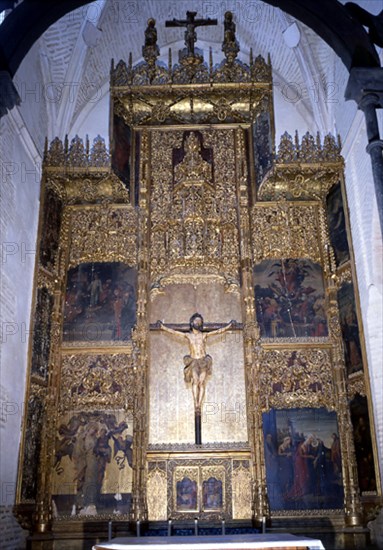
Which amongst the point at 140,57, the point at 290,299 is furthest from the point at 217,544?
the point at 140,57

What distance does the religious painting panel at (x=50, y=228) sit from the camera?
39.9 ft

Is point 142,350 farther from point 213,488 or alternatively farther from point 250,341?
point 213,488

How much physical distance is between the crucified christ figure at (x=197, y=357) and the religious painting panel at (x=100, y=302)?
860mm

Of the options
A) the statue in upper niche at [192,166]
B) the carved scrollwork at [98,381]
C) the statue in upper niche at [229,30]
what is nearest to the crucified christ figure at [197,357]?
the carved scrollwork at [98,381]

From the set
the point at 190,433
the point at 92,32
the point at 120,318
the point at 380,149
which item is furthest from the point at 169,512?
the point at 92,32

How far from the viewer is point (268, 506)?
10.7 metres

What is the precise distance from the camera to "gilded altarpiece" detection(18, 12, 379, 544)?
10938mm

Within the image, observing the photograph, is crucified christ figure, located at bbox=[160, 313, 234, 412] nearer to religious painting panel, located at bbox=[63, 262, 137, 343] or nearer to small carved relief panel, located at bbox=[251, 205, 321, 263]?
religious painting panel, located at bbox=[63, 262, 137, 343]

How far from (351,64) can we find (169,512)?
26.9 feet

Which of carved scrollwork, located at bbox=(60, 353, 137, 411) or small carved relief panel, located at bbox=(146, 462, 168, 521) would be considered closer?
small carved relief panel, located at bbox=(146, 462, 168, 521)

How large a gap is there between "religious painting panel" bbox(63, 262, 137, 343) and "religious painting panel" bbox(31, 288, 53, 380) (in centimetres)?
37

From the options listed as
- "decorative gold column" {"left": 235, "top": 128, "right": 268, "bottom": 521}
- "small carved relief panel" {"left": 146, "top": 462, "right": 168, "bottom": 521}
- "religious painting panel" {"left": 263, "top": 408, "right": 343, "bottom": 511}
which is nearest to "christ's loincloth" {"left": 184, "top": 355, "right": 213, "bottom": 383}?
"decorative gold column" {"left": 235, "top": 128, "right": 268, "bottom": 521}

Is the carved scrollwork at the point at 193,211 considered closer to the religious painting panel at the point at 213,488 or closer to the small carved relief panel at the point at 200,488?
the small carved relief panel at the point at 200,488

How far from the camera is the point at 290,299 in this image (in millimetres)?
12250
